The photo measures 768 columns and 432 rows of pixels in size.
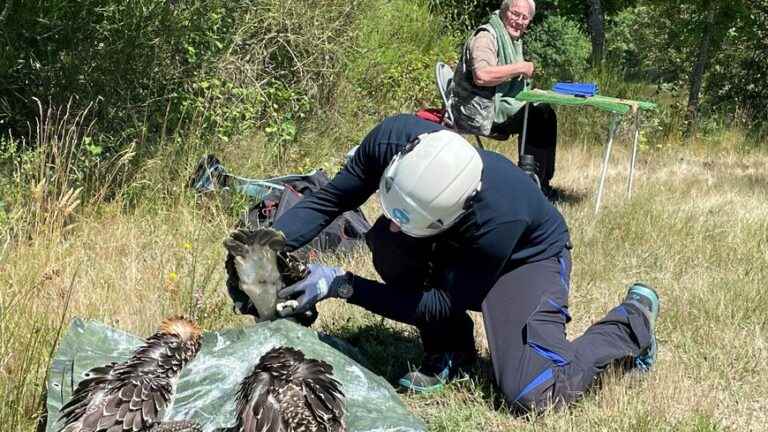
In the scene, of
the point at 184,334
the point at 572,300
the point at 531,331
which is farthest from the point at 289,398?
the point at 572,300

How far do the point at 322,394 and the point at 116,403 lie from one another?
0.73m

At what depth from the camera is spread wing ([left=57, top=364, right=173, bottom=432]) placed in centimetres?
285

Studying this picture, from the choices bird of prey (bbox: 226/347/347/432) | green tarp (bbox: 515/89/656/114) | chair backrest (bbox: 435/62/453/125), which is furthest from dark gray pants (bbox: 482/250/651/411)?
chair backrest (bbox: 435/62/453/125)

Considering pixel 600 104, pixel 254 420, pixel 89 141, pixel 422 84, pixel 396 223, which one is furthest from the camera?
pixel 422 84

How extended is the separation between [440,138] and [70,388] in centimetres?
175

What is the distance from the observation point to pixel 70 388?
3.20m

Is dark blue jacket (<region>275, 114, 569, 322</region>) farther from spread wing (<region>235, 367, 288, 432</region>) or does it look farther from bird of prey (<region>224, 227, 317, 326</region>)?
spread wing (<region>235, 367, 288, 432</region>)

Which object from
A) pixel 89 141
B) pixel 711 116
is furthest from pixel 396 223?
pixel 711 116

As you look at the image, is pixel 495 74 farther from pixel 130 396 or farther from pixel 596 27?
pixel 596 27

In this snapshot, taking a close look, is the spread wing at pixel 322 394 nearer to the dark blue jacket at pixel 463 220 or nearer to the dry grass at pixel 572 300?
the dark blue jacket at pixel 463 220

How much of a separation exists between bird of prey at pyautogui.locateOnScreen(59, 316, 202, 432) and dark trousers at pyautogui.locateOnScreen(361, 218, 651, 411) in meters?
0.97

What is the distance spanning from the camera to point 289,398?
2.94 metres

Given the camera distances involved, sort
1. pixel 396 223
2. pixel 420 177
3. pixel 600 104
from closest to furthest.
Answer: pixel 420 177 → pixel 396 223 → pixel 600 104

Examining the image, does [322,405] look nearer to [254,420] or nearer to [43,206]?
[254,420]
